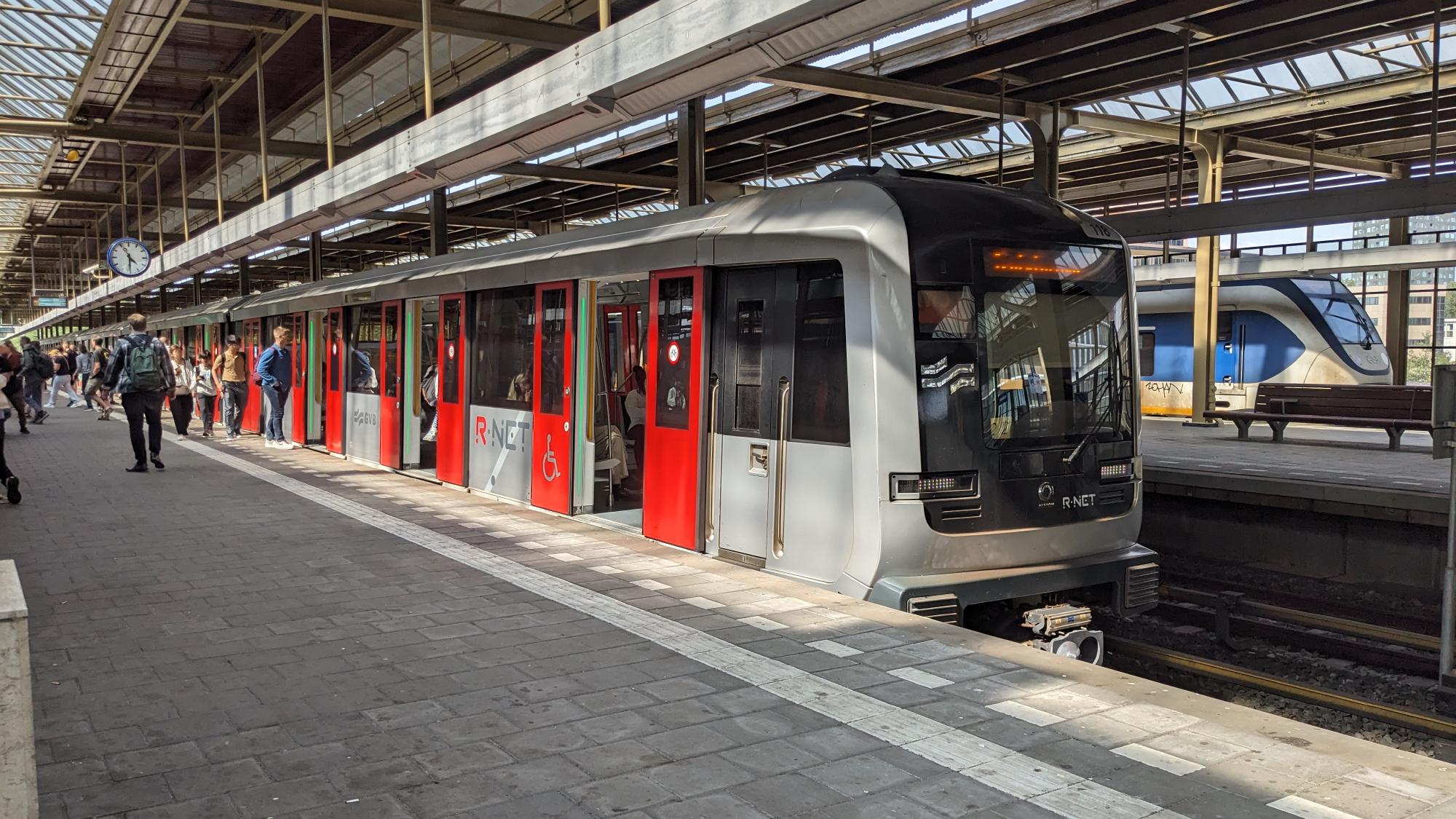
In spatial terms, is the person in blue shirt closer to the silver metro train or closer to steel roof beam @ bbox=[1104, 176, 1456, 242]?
the silver metro train

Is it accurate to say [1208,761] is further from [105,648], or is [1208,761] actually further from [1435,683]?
[105,648]

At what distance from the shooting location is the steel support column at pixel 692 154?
1163 centimetres

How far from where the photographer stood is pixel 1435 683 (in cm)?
738

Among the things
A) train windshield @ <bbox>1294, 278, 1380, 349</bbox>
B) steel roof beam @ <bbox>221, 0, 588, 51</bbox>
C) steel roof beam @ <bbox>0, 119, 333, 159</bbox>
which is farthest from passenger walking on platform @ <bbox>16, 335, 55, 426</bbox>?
train windshield @ <bbox>1294, 278, 1380, 349</bbox>

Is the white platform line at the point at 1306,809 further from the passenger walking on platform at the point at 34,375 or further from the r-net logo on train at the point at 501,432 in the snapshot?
the passenger walking on platform at the point at 34,375

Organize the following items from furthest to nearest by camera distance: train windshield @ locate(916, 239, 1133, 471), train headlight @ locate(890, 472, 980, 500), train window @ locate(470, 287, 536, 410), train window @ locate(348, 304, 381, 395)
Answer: train window @ locate(348, 304, 381, 395)
train window @ locate(470, 287, 536, 410)
train windshield @ locate(916, 239, 1133, 471)
train headlight @ locate(890, 472, 980, 500)

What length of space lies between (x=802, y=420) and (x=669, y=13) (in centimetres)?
264

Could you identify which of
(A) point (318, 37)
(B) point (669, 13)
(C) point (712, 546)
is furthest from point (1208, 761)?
(A) point (318, 37)

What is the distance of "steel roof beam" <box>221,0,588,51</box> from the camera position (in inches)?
476

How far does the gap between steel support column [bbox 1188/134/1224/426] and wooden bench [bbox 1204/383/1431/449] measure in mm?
1604

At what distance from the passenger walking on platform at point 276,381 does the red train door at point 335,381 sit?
877mm

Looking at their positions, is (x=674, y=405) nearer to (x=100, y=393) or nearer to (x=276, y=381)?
(x=276, y=381)

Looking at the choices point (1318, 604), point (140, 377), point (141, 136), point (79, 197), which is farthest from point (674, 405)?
point (79, 197)

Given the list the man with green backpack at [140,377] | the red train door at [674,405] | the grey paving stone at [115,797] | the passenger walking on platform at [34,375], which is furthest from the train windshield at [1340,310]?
the passenger walking on platform at [34,375]
